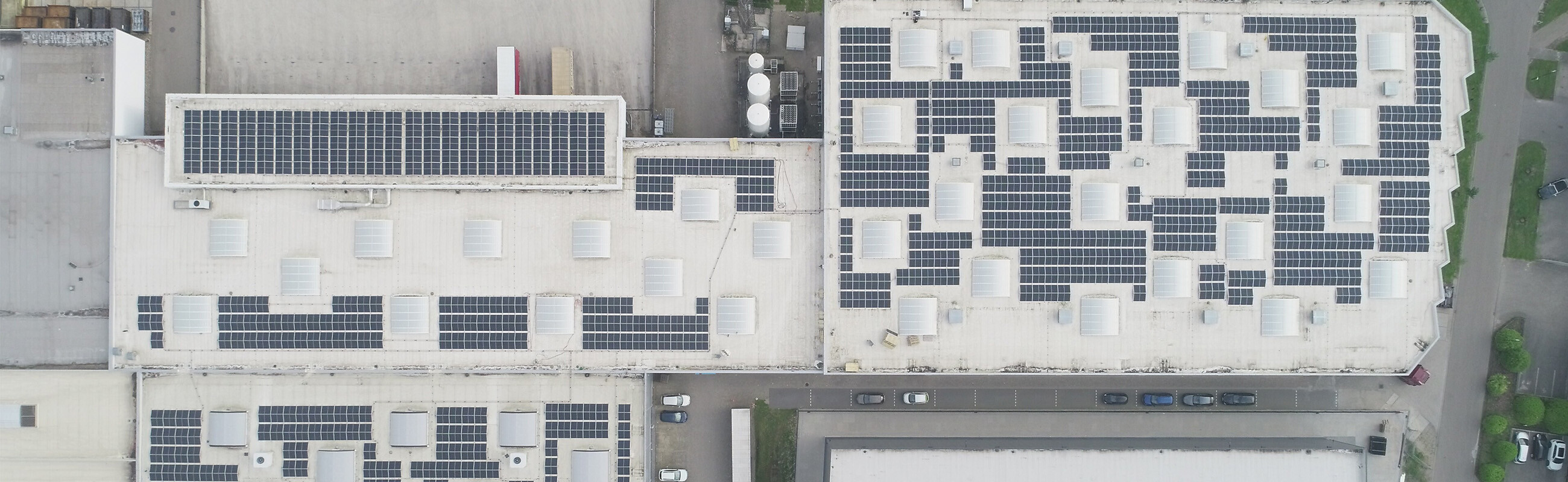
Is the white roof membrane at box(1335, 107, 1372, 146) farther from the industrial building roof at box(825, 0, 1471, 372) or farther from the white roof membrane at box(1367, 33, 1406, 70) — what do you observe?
the white roof membrane at box(1367, 33, 1406, 70)

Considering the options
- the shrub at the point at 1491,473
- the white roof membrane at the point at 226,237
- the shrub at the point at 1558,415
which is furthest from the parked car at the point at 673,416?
the shrub at the point at 1558,415

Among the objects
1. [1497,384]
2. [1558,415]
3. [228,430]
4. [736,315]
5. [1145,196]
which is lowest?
[228,430]

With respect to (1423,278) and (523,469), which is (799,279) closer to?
(523,469)

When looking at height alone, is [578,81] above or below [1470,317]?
above

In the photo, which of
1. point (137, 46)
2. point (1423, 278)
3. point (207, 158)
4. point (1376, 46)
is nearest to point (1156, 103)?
point (1376, 46)

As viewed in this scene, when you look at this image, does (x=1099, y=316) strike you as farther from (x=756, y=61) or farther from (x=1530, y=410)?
(x=1530, y=410)

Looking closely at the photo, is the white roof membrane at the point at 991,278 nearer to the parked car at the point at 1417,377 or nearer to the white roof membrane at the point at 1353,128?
the white roof membrane at the point at 1353,128

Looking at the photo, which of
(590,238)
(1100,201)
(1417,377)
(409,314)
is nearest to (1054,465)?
(1100,201)
